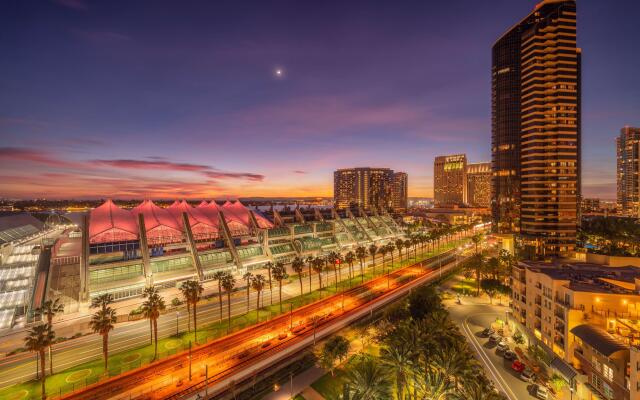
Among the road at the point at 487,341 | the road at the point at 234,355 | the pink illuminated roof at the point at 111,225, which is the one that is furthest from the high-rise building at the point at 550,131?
the pink illuminated roof at the point at 111,225

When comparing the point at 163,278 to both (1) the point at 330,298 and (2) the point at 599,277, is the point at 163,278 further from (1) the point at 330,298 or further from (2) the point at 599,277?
(2) the point at 599,277

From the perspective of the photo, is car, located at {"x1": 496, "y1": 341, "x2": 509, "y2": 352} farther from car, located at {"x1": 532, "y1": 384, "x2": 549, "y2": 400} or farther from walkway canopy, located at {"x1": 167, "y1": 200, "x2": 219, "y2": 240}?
walkway canopy, located at {"x1": 167, "y1": 200, "x2": 219, "y2": 240}

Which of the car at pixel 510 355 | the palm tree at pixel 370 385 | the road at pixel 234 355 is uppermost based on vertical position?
the palm tree at pixel 370 385

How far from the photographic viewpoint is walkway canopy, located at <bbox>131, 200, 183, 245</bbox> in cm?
8388

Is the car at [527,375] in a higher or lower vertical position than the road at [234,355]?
lower

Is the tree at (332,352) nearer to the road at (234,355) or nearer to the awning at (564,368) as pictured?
the road at (234,355)

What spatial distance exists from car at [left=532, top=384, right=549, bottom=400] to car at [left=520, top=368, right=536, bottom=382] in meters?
1.97

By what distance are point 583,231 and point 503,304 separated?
87.0m

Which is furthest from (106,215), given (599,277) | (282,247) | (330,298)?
(599,277)

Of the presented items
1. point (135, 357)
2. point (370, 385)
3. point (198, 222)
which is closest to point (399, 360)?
point (370, 385)

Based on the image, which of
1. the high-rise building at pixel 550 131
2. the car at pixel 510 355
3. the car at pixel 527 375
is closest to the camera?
the car at pixel 527 375

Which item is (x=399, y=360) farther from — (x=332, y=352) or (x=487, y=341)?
(x=487, y=341)

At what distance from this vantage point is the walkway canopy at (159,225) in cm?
8388

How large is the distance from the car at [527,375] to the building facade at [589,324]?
3.94 meters
